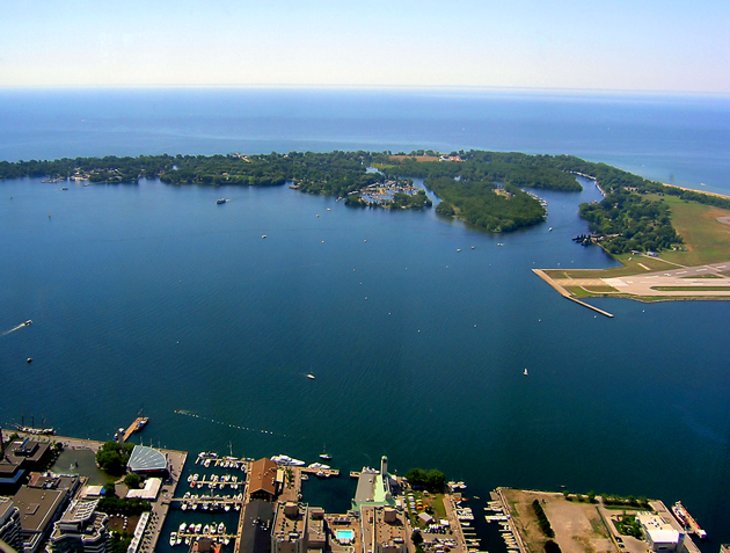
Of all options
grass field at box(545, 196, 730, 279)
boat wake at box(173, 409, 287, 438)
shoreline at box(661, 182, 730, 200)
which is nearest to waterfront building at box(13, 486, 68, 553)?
boat wake at box(173, 409, 287, 438)

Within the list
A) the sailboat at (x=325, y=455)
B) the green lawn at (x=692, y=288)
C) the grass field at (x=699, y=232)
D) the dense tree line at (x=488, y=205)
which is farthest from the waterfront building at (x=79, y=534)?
the grass field at (x=699, y=232)

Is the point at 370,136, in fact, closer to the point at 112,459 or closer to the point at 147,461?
the point at 147,461

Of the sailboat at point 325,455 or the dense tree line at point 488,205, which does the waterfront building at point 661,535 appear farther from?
the dense tree line at point 488,205

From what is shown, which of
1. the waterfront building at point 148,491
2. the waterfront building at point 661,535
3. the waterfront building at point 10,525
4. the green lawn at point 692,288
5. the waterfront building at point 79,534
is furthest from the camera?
the green lawn at point 692,288

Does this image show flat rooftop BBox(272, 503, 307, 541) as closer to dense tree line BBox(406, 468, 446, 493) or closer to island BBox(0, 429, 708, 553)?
island BBox(0, 429, 708, 553)

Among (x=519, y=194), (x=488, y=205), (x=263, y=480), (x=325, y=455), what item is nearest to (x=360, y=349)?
(x=325, y=455)

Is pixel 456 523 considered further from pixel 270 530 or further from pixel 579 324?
pixel 579 324
